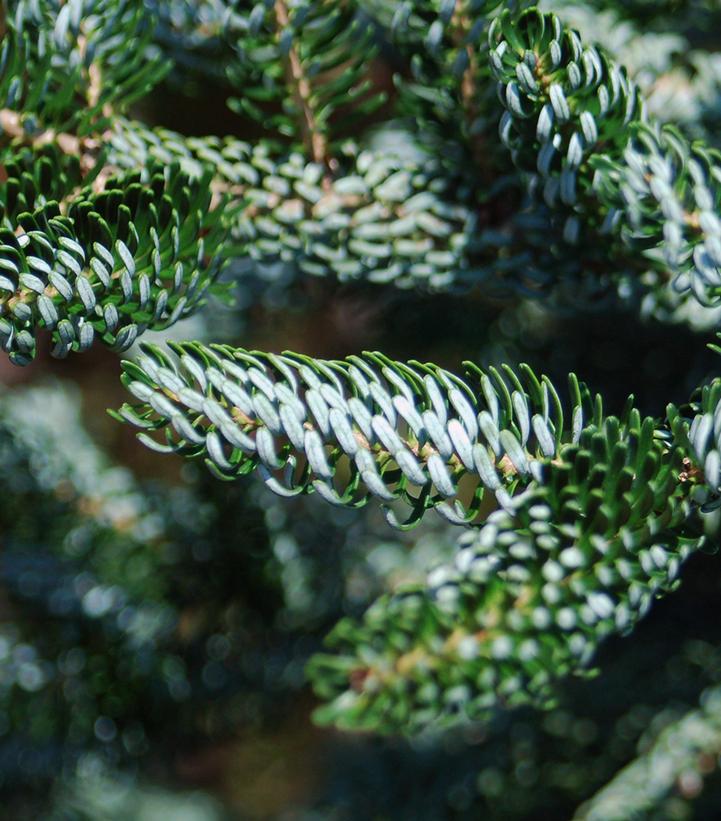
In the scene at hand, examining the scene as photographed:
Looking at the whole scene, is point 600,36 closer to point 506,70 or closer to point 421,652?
point 506,70

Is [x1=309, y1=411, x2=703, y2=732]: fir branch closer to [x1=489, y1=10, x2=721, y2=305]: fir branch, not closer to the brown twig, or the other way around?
[x1=489, y1=10, x2=721, y2=305]: fir branch

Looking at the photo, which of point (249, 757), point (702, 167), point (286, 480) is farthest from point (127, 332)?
point (249, 757)

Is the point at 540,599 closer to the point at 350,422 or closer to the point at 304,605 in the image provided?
the point at 350,422

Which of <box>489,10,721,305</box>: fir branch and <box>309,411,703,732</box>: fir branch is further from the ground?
<box>489,10,721,305</box>: fir branch

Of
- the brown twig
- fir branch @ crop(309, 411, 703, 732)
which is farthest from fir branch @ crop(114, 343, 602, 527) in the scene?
the brown twig

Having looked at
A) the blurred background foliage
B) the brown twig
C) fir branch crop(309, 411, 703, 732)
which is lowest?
the blurred background foliage

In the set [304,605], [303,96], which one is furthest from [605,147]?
[304,605]

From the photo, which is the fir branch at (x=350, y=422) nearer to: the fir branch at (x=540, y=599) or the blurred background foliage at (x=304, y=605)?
the fir branch at (x=540, y=599)

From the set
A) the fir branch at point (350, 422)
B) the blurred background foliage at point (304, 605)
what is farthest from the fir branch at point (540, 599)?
the blurred background foliage at point (304, 605)

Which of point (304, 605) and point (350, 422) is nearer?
point (350, 422)

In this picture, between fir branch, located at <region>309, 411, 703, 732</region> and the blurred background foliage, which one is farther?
the blurred background foliage
